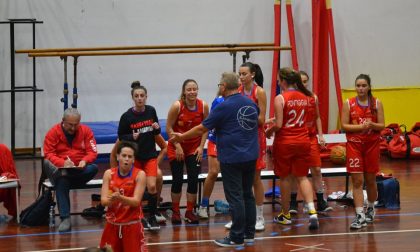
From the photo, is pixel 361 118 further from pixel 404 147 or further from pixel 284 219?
pixel 404 147

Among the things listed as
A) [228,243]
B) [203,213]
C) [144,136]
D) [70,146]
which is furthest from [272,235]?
[70,146]

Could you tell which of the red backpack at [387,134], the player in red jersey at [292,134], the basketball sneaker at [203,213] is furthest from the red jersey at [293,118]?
the red backpack at [387,134]

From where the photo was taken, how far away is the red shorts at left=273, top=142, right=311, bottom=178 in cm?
755

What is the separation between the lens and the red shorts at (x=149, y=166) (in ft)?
25.2

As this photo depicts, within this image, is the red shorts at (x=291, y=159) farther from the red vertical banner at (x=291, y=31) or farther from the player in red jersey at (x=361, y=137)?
the red vertical banner at (x=291, y=31)

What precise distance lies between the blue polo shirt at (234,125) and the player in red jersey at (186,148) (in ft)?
3.44

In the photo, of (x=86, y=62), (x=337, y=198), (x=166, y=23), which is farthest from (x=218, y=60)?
(x=337, y=198)

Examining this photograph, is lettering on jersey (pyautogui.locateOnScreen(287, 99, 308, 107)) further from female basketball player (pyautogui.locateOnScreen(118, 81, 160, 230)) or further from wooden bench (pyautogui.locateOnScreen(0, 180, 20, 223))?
wooden bench (pyautogui.locateOnScreen(0, 180, 20, 223))

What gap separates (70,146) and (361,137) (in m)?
2.97

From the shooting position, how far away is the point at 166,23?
41.8 feet

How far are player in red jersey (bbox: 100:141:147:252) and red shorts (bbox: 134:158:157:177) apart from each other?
1.78 metres

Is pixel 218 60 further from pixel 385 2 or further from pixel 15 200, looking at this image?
pixel 15 200

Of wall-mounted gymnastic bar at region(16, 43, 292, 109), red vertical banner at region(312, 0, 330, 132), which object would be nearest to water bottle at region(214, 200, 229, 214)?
wall-mounted gymnastic bar at region(16, 43, 292, 109)

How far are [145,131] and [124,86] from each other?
499 centimetres
